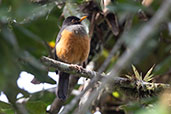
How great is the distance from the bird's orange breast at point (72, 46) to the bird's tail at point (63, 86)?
0.34 meters

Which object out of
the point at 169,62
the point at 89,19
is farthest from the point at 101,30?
the point at 169,62

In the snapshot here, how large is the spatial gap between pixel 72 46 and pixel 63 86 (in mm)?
710

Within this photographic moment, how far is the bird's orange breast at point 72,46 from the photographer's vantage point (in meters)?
5.55

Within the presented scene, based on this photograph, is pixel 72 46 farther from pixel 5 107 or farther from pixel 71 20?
pixel 5 107

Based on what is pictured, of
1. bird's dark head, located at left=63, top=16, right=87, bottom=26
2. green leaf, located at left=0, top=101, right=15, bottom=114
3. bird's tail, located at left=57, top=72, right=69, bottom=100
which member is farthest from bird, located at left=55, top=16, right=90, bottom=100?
green leaf, located at left=0, top=101, right=15, bottom=114

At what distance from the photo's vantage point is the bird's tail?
520 cm

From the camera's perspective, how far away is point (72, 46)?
556 cm

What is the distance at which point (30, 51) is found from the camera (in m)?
2.21

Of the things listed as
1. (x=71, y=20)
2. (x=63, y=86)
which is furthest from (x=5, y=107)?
(x=71, y=20)

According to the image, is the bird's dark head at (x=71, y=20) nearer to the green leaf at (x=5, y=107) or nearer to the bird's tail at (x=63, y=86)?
the bird's tail at (x=63, y=86)

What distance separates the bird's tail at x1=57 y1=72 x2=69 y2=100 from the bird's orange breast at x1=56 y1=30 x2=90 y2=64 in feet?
1.11

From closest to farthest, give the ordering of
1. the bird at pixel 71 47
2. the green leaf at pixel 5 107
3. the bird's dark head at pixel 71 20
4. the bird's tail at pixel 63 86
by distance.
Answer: the green leaf at pixel 5 107, the bird's tail at pixel 63 86, the bird at pixel 71 47, the bird's dark head at pixel 71 20

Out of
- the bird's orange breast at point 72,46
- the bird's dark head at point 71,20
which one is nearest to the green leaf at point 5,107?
the bird's orange breast at point 72,46

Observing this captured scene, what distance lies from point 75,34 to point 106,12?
662 mm
